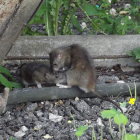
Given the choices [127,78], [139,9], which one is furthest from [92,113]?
[139,9]

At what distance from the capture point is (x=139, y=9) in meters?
8.03

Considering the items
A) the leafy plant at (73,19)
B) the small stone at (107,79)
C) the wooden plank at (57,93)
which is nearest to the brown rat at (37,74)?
the wooden plank at (57,93)

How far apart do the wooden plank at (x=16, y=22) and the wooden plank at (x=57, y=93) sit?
53cm

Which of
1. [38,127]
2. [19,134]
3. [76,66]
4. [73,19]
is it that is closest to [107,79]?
[76,66]

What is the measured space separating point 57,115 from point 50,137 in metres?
0.54

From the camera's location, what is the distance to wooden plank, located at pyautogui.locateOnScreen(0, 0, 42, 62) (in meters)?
5.29

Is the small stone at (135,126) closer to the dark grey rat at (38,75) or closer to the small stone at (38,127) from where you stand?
the small stone at (38,127)

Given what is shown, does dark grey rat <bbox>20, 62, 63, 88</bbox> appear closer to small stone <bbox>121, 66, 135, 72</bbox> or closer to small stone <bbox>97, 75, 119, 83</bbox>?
small stone <bbox>97, 75, 119, 83</bbox>

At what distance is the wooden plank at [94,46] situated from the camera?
645 centimetres

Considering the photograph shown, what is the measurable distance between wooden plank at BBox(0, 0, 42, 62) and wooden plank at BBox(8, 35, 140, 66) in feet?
2.64

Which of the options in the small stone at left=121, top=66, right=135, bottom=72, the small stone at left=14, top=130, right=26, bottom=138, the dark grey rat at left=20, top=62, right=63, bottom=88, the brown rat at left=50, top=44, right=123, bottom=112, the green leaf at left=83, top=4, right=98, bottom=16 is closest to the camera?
the small stone at left=14, top=130, right=26, bottom=138

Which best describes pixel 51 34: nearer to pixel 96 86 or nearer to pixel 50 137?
pixel 96 86

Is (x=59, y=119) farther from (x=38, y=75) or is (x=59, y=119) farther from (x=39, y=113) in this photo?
(x=38, y=75)

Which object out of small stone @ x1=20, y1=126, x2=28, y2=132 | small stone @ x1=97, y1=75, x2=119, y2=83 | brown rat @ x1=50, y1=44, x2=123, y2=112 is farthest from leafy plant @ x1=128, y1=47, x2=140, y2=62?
small stone @ x1=20, y1=126, x2=28, y2=132
